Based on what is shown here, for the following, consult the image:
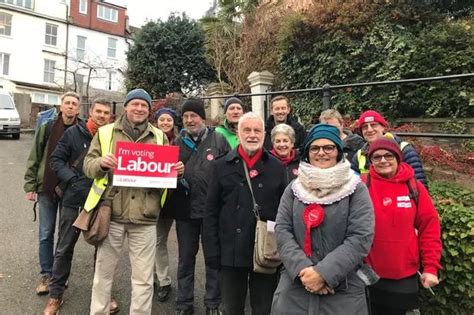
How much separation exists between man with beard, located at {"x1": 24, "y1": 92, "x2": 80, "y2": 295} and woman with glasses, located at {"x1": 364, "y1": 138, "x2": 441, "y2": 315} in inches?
122

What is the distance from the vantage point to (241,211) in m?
3.12

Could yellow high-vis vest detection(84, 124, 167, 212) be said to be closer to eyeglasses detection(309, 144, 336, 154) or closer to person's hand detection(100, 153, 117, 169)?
person's hand detection(100, 153, 117, 169)

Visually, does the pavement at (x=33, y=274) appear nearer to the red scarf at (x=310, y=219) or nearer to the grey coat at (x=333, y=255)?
the grey coat at (x=333, y=255)

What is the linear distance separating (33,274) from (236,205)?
9.64 ft

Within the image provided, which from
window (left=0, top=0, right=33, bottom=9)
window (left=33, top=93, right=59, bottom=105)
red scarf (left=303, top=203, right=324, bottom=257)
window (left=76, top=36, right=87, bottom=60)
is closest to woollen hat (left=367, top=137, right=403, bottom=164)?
red scarf (left=303, top=203, right=324, bottom=257)

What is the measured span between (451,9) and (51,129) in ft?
32.7

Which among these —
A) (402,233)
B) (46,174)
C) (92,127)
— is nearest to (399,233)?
(402,233)

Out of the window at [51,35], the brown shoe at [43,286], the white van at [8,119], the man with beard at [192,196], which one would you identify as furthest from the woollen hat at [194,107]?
the window at [51,35]

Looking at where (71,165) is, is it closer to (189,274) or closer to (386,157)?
(189,274)

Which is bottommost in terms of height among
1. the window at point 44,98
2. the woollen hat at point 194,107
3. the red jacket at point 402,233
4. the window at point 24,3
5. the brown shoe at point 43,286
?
the brown shoe at point 43,286

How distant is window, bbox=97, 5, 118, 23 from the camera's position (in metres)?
38.0

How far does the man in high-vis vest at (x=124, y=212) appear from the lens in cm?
334

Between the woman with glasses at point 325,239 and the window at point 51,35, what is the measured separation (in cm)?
3801

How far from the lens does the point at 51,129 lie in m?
4.25
